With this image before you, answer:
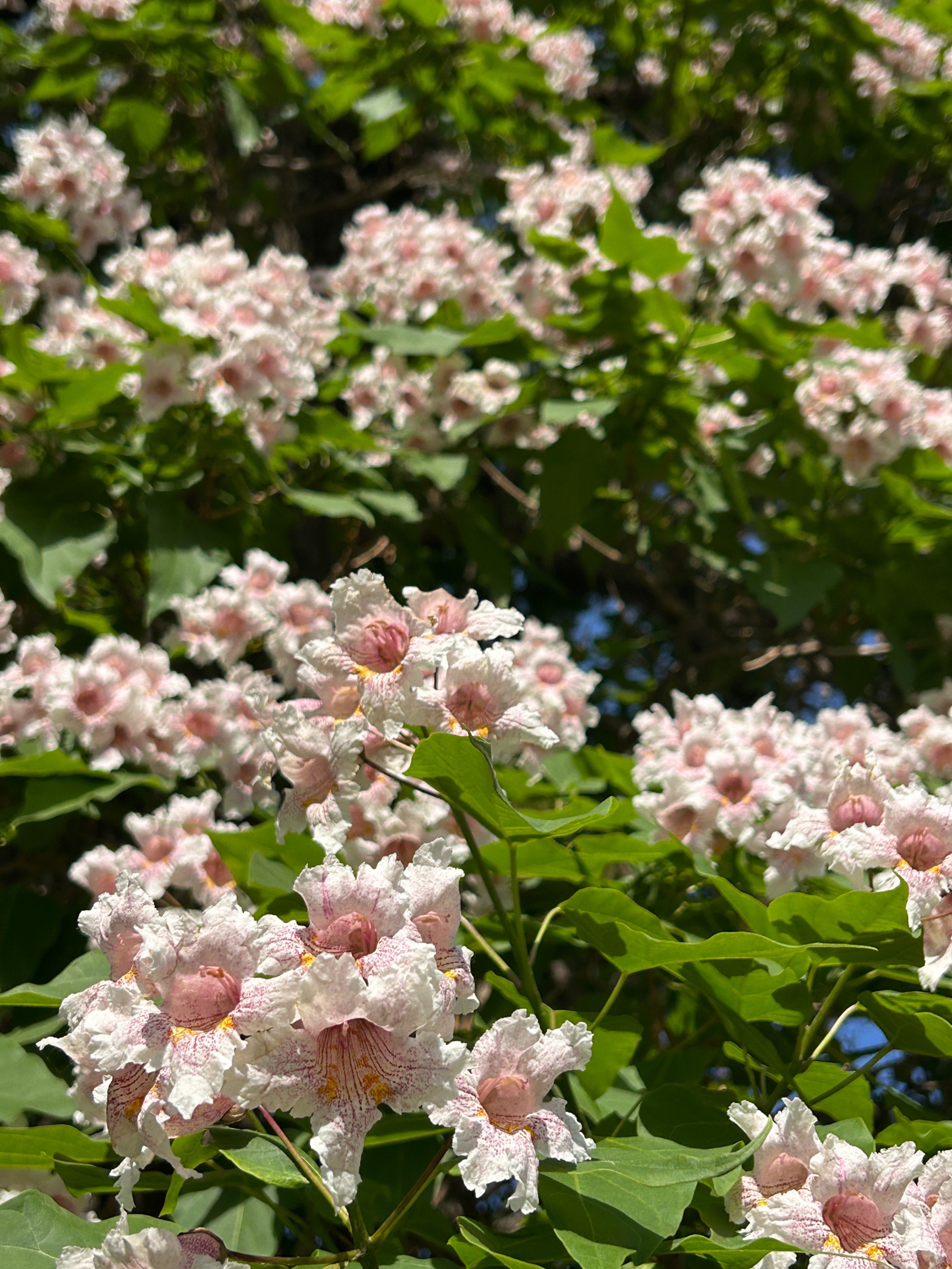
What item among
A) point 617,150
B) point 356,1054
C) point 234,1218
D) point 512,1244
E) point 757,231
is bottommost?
point 234,1218

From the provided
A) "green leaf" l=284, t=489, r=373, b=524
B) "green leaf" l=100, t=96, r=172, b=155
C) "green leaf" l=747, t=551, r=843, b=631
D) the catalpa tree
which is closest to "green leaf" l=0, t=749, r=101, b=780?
the catalpa tree

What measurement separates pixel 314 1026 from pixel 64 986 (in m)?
0.52

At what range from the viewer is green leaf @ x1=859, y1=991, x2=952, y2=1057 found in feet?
3.83

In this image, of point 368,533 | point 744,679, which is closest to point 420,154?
point 368,533

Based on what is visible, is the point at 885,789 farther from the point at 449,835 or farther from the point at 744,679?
the point at 744,679

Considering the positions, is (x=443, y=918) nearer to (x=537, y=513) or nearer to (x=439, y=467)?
(x=439, y=467)

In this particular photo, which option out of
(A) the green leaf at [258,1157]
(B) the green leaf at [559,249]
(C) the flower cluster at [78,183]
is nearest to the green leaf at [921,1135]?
(A) the green leaf at [258,1157]

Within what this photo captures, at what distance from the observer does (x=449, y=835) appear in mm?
1334

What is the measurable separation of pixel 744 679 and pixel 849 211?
6.31 feet

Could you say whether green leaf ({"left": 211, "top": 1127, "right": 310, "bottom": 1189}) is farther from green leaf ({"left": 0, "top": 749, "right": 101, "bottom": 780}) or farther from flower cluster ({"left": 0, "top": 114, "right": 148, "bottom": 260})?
flower cluster ({"left": 0, "top": 114, "right": 148, "bottom": 260})

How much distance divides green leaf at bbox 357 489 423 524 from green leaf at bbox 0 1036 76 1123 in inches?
54.1

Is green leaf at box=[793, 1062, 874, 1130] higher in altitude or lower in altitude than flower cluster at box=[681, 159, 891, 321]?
lower

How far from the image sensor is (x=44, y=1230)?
41.1 inches

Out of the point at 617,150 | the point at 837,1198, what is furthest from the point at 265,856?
the point at 617,150
